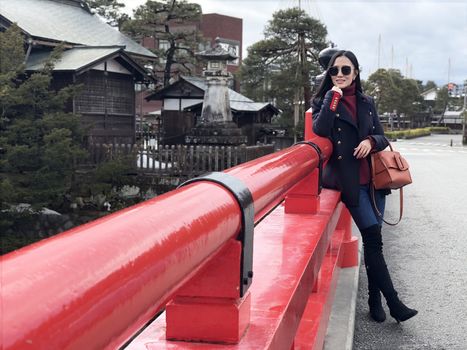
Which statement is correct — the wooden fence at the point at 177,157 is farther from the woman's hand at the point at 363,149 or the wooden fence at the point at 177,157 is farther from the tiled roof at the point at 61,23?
the woman's hand at the point at 363,149

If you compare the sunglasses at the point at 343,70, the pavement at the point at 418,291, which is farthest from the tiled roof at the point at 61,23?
the sunglasses at the point at 343,70

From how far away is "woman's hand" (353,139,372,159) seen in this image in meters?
3.33

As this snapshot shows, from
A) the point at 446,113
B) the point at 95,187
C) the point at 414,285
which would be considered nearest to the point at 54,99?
the point at 95,187

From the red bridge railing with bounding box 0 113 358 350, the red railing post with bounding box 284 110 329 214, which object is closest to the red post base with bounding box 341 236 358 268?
the red railing post with bounding box 284 110 329 214

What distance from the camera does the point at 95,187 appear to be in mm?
13781

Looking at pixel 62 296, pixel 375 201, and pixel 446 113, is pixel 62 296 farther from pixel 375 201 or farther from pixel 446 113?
pixel 446 113

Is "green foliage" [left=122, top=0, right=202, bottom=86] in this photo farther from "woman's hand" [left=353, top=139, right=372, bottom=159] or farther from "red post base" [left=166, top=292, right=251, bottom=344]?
"red post base" [left=166, top=292, right=251, bottom=344]

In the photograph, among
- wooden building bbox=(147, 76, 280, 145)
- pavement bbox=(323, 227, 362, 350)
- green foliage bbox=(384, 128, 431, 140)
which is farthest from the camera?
green foliage bbox=(384, 128, 431, 140)

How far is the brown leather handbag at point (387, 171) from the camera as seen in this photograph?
3410 mm

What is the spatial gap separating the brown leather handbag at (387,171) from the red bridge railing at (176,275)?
109 centimetres

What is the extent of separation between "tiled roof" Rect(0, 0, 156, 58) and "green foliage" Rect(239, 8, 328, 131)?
8519mm

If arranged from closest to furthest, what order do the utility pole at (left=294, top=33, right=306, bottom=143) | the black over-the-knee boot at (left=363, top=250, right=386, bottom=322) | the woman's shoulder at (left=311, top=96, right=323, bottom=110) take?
the woman's shoulder at (left=311, top=96, right=323, bottom=110) → the black over-the-knee boot at (left=363, top=250, right=386, bottom=322) → the utility pole at (left=294, top=33, right=306, bottom=143)

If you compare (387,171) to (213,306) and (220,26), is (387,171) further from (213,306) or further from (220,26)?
(220,26)

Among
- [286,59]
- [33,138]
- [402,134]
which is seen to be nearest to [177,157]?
[33,138]
